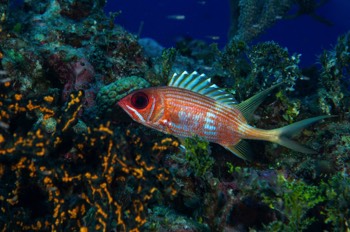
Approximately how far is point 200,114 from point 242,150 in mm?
766

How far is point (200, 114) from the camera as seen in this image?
379 centimetres

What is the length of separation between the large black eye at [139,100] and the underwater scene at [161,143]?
0.01 metres

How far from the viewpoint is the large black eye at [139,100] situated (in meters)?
3.48

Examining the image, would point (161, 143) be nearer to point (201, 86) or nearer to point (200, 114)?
point (200, 114)

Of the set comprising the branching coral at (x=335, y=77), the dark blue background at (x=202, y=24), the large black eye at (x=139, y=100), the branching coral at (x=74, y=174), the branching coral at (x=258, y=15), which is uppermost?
the dark blue background at (x=202, y=24)

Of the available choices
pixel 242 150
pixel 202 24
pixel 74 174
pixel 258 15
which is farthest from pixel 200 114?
pixel 202 24

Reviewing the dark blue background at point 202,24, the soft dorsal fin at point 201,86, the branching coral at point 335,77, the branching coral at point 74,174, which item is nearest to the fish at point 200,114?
the soft dorsal fin at point 201,86

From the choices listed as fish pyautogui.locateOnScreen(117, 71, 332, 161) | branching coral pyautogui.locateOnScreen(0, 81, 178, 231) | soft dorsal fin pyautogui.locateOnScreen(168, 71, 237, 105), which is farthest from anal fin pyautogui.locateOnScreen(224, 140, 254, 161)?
branching coral pyautogui.locateOnScreen(0, 81, 178, 231)

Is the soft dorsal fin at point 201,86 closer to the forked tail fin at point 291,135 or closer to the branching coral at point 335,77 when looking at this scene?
the forked tail fin at point 291,135

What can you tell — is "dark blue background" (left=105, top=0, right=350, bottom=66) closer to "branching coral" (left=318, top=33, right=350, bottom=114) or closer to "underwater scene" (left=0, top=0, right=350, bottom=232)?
"underwater scene" (left=0, top=0, right=350, bottom=232)

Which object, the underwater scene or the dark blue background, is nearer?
the underwater scene

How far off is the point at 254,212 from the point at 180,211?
3.18 ft

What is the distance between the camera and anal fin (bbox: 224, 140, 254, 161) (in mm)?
3973

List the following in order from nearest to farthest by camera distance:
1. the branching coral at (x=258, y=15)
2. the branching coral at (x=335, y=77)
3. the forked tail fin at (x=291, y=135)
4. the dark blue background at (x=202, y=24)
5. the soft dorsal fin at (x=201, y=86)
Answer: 1. the forked tail fin at (x=291, y=135)
2. the soft dorsal fin at (x=201, y=86)
3. the branching coral at (x=335, y=77)
4. the branching coral at (x=258, y=15)
5. the dark blue background at (x=202, y=24)
